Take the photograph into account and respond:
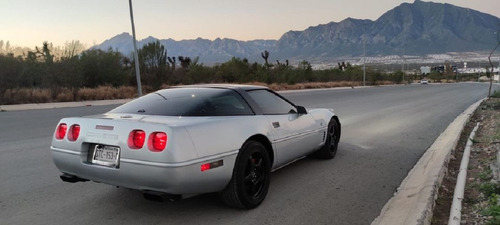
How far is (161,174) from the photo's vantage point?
358 centimetres

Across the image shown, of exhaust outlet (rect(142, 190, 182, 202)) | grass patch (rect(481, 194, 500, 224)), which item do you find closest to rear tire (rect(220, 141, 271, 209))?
exhaust outlet (rect(142, 190, 182, 202))

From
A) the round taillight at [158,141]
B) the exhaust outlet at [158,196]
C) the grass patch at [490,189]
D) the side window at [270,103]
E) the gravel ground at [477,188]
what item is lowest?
the gravel ground at [477,188]

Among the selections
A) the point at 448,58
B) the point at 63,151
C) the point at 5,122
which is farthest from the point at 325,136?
the point at 448,58

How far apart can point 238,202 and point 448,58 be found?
210623mm

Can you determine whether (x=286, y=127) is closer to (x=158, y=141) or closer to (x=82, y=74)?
(x=158, y=141)

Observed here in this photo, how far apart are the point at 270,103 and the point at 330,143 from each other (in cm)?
191

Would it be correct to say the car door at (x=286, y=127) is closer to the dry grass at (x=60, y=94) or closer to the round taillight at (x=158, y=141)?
the round taillight at (x=158, y=141)

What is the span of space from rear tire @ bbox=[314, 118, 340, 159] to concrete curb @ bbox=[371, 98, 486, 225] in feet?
4.33

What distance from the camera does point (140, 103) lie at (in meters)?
4.86

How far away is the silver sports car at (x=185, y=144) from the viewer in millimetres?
3658

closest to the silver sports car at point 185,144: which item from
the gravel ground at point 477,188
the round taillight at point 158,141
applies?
the round taillight at point 158,141

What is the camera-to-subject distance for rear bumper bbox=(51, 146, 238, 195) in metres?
3.60

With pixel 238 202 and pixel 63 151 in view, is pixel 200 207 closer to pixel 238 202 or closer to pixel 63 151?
pixel 238 202

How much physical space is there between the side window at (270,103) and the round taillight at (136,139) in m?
1.71
